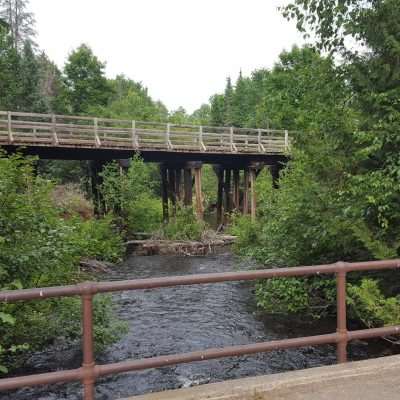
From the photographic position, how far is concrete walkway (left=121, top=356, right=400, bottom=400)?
8.42 ft

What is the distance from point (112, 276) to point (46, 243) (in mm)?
6924

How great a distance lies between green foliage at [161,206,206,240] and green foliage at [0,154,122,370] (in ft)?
39.1

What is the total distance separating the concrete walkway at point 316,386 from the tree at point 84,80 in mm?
46377

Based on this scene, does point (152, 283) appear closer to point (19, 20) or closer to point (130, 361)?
point (130, 361)

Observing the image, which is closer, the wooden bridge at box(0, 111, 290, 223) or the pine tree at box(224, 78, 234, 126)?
the wooden bridge at box(0, 111, 290, 223)

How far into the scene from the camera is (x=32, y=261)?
4.94 metres

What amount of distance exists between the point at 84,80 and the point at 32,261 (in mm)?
45822

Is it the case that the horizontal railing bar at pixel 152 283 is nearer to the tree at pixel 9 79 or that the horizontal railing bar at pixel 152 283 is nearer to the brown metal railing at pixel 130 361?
the brown metal railing at pixel 130 361

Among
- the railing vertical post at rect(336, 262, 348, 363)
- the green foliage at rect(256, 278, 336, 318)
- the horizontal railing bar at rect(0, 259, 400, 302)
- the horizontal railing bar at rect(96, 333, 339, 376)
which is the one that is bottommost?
the green foliage at rect(256, 278, 336, 318)

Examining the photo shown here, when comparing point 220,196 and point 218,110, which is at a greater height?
point 218,110

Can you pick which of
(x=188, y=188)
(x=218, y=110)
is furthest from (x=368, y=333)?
(x=218, y=110)

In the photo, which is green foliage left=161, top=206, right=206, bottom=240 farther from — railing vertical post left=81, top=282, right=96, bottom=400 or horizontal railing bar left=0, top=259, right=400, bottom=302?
railing vertical post left=81, top=282, right=96, bottom=400

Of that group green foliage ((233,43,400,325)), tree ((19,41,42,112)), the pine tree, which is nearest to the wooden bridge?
green foliage ((233,43,400,325))

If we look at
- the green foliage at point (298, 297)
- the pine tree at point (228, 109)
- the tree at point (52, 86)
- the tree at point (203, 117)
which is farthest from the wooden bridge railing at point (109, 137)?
the tree at point (203, 117)
